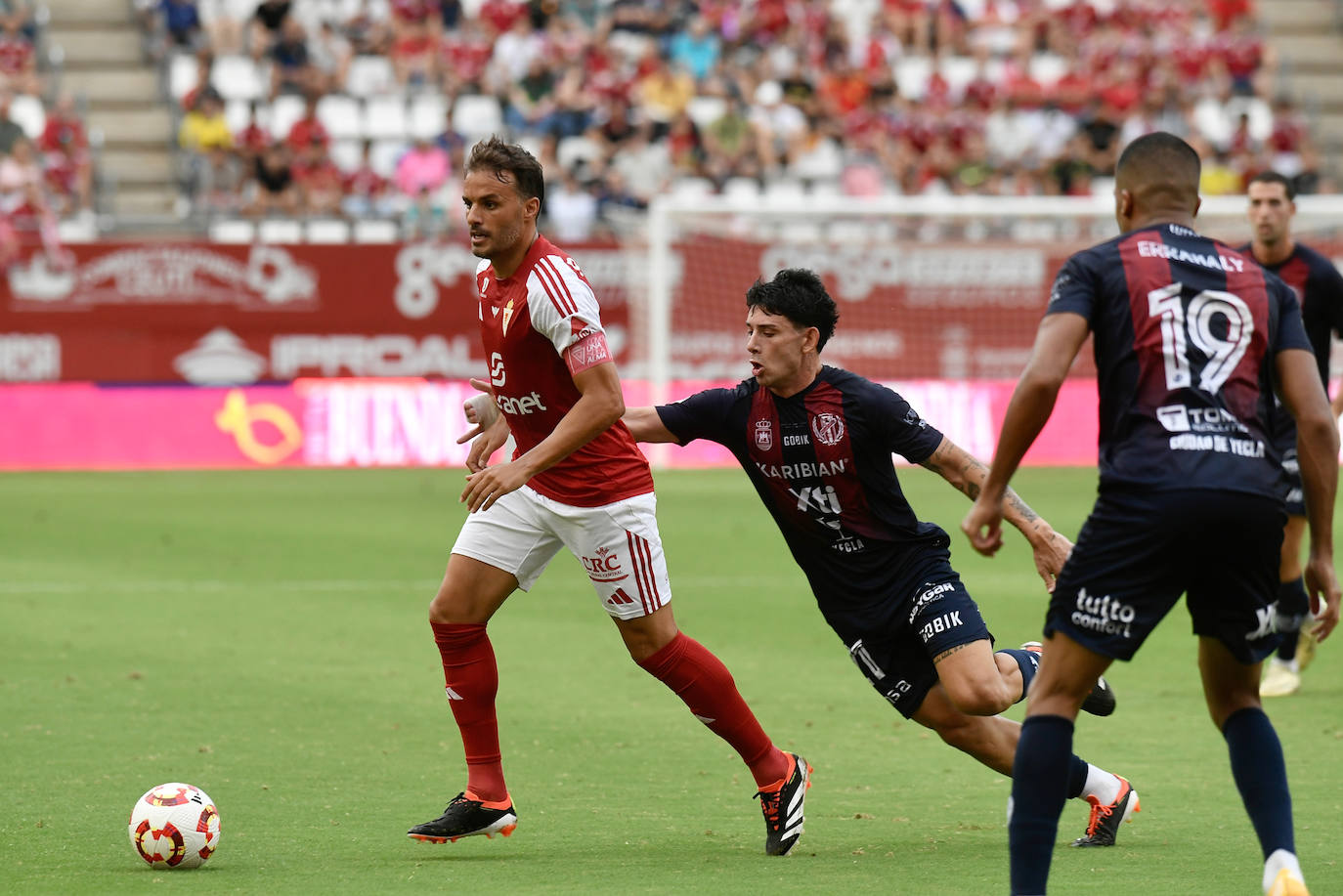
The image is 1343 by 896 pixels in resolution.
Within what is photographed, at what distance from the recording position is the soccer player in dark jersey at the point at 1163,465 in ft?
14.4

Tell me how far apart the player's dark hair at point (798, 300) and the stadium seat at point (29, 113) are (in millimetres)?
20727

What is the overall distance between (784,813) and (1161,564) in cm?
184

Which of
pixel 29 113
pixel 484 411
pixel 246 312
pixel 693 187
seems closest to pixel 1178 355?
pixel 484 411

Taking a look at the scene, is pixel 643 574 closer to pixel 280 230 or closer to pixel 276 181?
pixel 280 230

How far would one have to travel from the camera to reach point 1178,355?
4.43 meters

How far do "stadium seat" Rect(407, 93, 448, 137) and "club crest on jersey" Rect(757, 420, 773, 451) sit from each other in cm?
2078

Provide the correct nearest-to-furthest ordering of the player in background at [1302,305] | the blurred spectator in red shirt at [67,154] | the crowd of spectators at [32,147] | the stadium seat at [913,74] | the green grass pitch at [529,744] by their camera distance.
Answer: the green grass pitch at [529,744] → the player in background at [1302,305] → the crowd of spectators at [32,147] → the blurred spectator in red shirt at [67,154] → the stadium seat at [913,74]

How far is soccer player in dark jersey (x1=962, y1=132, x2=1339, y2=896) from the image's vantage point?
4.38 meters

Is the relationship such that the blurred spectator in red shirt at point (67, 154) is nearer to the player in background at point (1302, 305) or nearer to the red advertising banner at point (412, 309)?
the red advertising banner at point (412, 309)

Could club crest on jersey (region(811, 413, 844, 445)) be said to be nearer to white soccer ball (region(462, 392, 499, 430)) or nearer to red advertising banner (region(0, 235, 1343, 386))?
white soccer ball (region(462, 392, 499, 430))

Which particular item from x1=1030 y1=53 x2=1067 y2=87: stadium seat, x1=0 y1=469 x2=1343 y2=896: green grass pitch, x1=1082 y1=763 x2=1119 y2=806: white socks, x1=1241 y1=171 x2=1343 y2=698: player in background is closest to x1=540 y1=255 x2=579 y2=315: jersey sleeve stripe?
x1=0 y1=469 x2=1343 y2=896: green grass pitch

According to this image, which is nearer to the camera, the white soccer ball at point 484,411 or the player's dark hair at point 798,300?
the player's dark hair at point 798,300

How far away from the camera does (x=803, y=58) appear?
28.2 metres

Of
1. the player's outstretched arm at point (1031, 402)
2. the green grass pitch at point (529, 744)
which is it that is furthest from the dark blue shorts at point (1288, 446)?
the player's outstretched arm at point (1031, 402)
